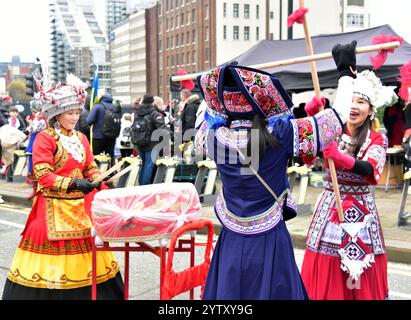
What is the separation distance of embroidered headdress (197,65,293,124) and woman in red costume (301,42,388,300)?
110 centimetres

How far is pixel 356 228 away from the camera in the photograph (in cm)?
400

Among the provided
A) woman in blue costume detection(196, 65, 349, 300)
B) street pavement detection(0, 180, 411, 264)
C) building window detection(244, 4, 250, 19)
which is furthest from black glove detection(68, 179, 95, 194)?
building window detection(244, 4, 250, 19)

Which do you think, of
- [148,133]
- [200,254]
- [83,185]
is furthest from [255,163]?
[148,133]

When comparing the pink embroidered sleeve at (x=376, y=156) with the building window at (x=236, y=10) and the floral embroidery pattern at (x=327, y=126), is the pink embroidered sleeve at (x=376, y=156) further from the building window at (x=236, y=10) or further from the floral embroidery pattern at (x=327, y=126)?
the building window at (x=236, y=10)

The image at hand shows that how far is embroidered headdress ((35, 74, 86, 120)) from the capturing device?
4.48 m

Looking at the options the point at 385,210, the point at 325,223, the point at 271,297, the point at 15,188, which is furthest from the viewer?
the point at 15,188

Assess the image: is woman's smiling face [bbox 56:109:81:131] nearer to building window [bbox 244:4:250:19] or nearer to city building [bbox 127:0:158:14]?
building window [bbox 244:4:250:19]

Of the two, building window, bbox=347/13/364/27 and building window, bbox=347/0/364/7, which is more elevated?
building window, bbox=347/0/364/7

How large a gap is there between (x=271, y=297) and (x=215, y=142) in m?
0.93

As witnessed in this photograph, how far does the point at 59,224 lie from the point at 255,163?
1.94 meters

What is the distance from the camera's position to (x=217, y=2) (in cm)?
8469

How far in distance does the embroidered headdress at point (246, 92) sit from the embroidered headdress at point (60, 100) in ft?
5.39

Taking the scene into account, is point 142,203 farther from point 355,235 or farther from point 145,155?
point 145,155
